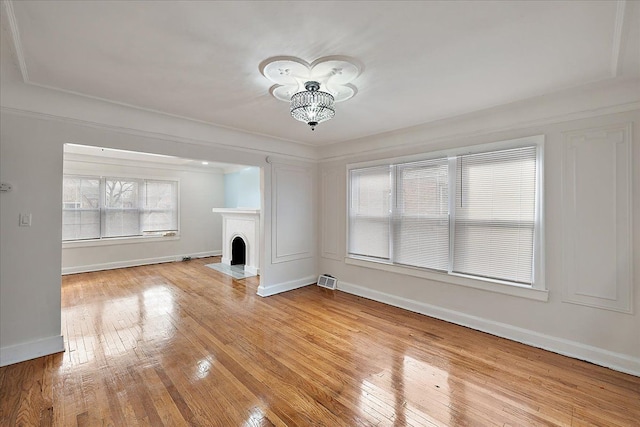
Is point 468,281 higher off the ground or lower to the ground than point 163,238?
lower

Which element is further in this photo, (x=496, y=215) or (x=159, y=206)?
(x=159, y=206)

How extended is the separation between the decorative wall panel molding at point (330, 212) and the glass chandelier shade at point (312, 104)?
2.52m

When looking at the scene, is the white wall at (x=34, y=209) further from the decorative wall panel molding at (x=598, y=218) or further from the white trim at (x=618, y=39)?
the decorative wall panel molding at (x=598, y=218)

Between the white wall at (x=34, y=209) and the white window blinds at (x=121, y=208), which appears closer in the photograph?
the white wall at (x=34, y=209)

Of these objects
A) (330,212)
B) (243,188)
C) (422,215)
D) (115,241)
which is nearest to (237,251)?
(243,188)

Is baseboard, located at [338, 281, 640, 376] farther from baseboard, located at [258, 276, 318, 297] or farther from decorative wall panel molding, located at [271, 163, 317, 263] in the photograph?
decorative wall panel molding, located at [271, 163, 317, 263]

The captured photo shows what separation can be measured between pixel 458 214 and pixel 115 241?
6852 mm

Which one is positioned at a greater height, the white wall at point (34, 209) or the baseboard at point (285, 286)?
the white wall at point (34, 209)

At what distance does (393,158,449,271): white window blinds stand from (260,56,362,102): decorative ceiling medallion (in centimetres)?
171

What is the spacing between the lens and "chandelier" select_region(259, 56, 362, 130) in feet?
6.52

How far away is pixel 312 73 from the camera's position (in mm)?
2133

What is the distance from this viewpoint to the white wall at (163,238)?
225 inches

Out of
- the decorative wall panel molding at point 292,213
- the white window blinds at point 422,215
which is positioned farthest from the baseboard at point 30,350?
the white window blinds at point 422,215

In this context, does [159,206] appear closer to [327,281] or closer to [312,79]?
[327,281]
